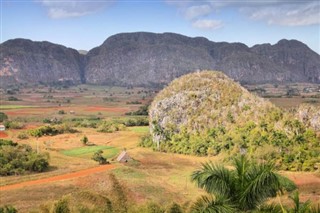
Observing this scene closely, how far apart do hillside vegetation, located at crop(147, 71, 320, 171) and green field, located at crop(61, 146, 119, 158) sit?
16.1 feet

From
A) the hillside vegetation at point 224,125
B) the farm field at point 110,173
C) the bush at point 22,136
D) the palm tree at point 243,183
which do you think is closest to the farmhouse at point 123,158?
the farm field at point 110,173

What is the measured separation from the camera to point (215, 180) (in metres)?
10.1

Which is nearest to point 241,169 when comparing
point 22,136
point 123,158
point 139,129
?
point 123,158

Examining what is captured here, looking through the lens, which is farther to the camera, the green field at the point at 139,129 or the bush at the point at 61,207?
the green field at the point at 139,129

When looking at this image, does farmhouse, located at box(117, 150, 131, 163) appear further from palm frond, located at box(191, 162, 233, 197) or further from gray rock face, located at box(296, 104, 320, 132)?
palm frond, located at box(191, 162, 233, 197)

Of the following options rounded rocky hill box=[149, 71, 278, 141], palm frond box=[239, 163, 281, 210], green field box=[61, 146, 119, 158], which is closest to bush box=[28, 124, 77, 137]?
green field box=[61, 146, 119, 158]

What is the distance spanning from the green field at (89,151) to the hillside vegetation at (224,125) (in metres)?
4.90

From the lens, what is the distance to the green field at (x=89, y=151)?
157ft

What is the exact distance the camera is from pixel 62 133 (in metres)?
63.0

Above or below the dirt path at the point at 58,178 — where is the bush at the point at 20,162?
above

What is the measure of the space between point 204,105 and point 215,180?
43581 millimetres

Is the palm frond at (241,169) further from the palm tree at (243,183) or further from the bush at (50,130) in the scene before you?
the bush at (50,130)

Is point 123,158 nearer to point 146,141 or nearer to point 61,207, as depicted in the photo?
point 146,141

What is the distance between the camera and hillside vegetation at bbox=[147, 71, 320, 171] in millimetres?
40853
